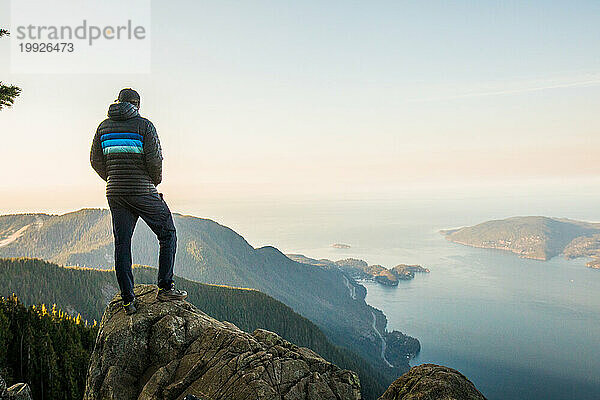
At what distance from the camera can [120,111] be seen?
27.5 feet

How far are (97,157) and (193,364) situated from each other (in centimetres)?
534

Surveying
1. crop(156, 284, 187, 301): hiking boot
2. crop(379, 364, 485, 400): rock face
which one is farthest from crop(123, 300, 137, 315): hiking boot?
crop(379, 364, 485, 400): rock face

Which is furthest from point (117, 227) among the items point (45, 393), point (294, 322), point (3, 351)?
point (294, 322)

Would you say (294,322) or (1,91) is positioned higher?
(1,91)

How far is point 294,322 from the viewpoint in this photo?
15262 centimetres

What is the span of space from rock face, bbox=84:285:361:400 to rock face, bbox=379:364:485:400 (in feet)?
3.84

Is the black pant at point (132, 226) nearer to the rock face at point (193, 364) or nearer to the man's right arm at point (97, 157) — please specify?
the man's right arm at point (97, 157)

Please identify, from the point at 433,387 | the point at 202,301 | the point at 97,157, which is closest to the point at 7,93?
the point at 97,157

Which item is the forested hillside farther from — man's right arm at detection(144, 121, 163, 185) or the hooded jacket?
man's right arm at detection(144, 121, 163, 185)

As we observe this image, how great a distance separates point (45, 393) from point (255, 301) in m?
131

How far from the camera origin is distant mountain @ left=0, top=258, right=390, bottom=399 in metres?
146

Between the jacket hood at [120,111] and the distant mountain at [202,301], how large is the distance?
141198mm

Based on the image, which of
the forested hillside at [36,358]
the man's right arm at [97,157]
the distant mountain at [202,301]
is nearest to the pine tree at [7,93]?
the man's right arm at [97,157]

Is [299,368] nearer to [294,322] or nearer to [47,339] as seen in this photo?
[47,339]
